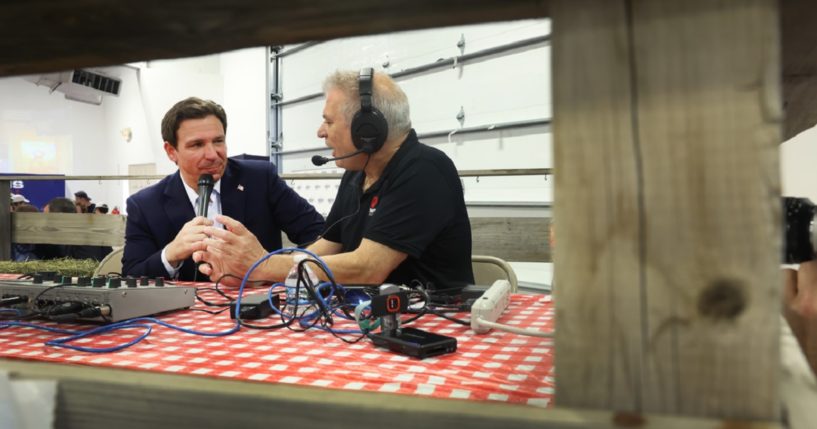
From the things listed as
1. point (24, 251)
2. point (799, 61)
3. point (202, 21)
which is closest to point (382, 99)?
point (799, 61)

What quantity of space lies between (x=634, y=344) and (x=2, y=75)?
0.55 m

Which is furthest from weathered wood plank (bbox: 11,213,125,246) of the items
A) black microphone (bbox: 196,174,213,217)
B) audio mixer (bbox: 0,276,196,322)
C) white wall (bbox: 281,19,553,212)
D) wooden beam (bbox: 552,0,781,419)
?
wooden beam (bbox: 552,0,781,419)

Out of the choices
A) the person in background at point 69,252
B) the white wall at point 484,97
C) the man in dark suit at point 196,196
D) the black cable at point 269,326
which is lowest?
the person in background at point 69,252

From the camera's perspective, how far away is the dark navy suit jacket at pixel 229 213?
1812 mm

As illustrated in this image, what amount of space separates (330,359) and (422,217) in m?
0.74

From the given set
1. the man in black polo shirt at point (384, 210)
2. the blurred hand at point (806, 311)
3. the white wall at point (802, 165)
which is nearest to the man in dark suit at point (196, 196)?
the man in black polo shirt at point (384, 210)

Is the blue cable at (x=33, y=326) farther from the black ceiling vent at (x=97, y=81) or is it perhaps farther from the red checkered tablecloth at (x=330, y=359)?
the black ceiling vent at (x=97, y=81)

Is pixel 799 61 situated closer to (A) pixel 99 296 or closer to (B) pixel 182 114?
(A) pixel 99 296

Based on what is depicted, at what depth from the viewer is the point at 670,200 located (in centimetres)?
34

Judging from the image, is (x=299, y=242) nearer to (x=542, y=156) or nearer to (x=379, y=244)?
(x=379, y=244)

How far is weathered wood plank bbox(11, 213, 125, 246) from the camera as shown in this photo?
3.41 meters

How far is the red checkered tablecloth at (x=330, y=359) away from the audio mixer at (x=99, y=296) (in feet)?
0.14

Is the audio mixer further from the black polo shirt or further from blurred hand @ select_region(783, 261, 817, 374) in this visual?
blurred hand @ select_region(783, 261, 817, 374)

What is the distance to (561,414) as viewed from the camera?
1.15ft
